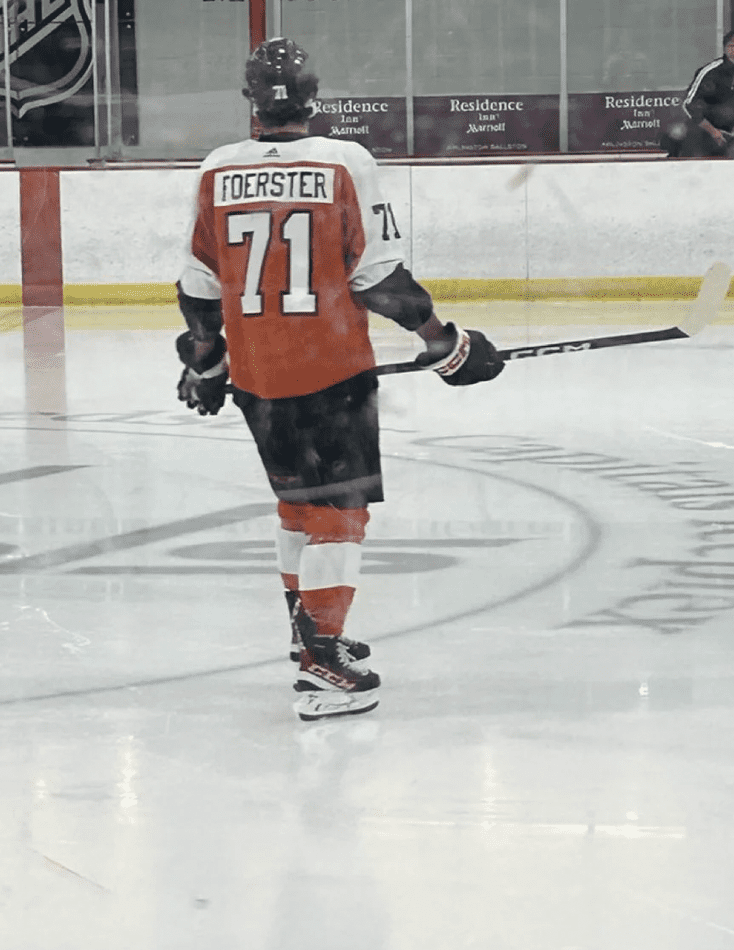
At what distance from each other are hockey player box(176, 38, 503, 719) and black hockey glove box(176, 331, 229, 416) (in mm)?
50

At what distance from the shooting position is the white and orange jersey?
2.66 metres

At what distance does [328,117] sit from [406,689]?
944cm

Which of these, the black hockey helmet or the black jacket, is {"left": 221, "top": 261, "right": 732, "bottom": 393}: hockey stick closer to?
the black hockey helmet

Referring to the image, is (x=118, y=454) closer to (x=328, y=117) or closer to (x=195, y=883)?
(x=195, y=883)

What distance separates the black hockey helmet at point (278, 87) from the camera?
2723 millimetres

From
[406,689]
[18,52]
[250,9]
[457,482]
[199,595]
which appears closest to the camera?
[406,689]

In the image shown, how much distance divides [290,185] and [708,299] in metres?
1.17

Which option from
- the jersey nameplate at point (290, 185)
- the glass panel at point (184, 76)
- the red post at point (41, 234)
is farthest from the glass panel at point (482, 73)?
the jersey nameplate at point (290, 185)

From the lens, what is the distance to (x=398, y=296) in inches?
106

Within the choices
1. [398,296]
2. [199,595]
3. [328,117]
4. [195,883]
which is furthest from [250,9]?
[195,883]

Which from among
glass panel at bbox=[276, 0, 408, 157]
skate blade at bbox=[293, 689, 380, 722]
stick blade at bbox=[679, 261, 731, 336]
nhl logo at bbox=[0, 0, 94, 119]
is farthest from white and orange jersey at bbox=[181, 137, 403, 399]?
nhl logo at bbox=[0, 0, 94, 119]

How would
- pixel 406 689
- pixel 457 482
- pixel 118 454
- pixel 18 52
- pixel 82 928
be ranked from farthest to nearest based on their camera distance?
pixel 18 52 < pixel 118 454 < pixel 457 482 < pixel 406 689 < pixel 82 928

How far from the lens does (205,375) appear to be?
2.89 metres

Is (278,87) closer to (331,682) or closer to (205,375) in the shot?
(205,375)
